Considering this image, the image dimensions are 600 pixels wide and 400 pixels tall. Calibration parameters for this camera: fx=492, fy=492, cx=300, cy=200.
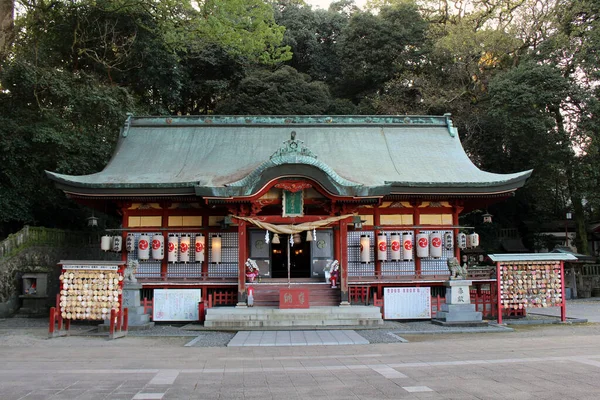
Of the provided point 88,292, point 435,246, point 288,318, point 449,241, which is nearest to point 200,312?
point 288,318

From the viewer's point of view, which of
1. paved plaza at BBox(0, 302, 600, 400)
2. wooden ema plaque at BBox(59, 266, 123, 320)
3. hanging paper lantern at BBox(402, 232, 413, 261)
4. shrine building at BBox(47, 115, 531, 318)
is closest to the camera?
paved plaza at BBox(0, 302, 600, 400)

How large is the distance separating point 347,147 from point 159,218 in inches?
332

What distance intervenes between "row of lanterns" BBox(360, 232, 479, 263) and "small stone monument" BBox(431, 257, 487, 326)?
6.48ft

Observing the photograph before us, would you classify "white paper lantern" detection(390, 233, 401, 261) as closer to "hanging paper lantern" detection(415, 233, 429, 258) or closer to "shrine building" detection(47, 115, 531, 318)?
"shrine building" detection(47, 115, 531, 318)

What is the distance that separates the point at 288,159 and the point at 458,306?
287 inches

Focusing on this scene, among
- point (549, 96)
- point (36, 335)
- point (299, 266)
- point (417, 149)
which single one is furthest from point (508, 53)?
point (36, 335)

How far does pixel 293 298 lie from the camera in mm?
16094

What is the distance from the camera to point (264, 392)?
7398 mm

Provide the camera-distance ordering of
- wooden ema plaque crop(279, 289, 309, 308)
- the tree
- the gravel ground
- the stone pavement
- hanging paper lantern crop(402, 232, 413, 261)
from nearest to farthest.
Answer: the stone pavement, the gravel ground, wooden ema plaque crop(279, 289, 309, 308), hanging paper lantern crop(402, 232, 413, 261), the tree

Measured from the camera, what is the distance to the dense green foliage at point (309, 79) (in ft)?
74.6

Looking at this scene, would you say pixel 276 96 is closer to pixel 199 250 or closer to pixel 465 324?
pixel 199 250

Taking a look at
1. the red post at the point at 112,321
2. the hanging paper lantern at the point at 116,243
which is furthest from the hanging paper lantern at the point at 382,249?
the hanging paper lantern at the point at 116,243

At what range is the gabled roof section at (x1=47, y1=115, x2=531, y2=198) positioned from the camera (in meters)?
16.5

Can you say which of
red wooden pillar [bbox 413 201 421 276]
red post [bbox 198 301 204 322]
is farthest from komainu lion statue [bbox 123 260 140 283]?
red wooden pillar [bbox 413 201 421 276]
